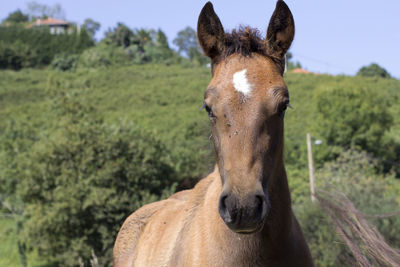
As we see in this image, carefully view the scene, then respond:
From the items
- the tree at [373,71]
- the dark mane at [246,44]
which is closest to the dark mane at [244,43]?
the dark mane at [246,44]

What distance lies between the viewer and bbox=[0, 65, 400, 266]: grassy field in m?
29.3

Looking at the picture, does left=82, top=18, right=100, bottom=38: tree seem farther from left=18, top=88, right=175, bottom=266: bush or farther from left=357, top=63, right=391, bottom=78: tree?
left=18, top=88, right=175, bottom=266: bush

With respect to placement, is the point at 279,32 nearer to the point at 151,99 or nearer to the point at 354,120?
the point at 354,120

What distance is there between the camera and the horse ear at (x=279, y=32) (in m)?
3.00

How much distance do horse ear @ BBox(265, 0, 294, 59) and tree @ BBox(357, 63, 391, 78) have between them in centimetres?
7419

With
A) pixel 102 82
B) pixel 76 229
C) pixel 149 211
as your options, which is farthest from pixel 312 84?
pixel 149 211

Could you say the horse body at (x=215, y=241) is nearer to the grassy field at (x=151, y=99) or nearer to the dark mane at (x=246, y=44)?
the dark mane at (x=246, y=44)

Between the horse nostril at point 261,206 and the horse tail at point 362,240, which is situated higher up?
the horse nostril at point 261,206

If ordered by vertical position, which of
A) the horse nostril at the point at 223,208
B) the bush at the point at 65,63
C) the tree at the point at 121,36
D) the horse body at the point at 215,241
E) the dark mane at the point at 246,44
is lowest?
the horse body at the point at 215,241

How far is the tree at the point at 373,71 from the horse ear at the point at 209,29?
7432cm

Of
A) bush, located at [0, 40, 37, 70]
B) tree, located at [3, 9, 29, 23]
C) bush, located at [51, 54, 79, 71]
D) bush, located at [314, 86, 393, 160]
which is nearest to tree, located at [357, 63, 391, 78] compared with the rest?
bush, located at [314, 86, 393, 160]

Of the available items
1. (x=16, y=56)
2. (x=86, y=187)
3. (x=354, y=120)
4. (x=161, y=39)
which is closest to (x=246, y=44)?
(x=86, y=187)

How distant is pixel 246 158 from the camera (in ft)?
8.25

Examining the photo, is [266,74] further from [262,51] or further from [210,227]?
[210,227]
